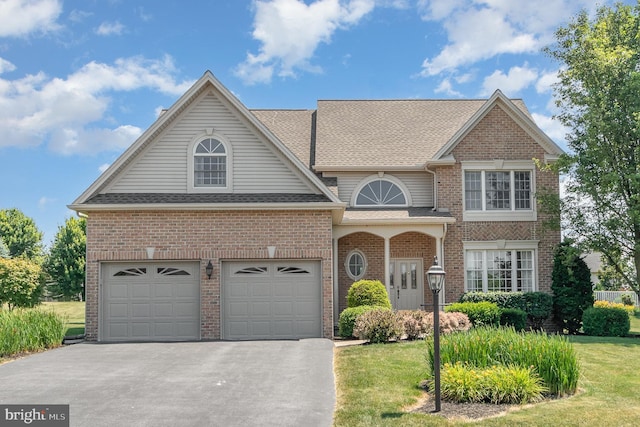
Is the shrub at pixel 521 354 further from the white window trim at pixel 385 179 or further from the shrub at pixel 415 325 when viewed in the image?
the white window trim at pixel 385 179

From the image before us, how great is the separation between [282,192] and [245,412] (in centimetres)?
903

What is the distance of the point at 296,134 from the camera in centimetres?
2444

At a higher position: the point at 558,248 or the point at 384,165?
the point at 384,165

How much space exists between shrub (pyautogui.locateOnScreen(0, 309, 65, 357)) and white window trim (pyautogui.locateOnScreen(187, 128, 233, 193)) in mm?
4914

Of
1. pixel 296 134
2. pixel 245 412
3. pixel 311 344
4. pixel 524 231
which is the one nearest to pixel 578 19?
pixel 524 231

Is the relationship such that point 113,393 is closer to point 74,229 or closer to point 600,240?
point 600,240

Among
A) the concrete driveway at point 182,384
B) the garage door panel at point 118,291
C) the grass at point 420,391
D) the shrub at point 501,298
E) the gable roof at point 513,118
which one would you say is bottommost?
the concrete driveway at point 182,384

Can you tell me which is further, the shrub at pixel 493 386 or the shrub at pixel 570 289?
the shrub at pixel 570 289

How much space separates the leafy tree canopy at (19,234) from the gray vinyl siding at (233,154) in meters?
37.7

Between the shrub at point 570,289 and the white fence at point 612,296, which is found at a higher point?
the shrub at point 570,289

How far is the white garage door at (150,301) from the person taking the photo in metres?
16.5

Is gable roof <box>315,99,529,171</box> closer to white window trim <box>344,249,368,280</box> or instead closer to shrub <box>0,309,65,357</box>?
white window trim <box>344,249,368,280</box>

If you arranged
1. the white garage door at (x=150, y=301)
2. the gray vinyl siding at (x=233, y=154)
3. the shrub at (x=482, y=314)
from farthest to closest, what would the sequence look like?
the gray vinyl siding at (x=233, y=154)
the shrub at (x=482, y=314)
the white garage door at (x=150, y=301)

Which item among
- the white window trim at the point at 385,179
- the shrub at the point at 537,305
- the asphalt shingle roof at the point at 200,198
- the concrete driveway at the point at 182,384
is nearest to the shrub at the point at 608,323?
the shrub at the point at 537,305
